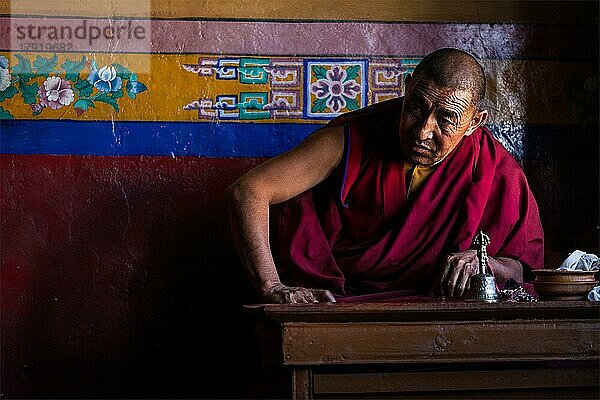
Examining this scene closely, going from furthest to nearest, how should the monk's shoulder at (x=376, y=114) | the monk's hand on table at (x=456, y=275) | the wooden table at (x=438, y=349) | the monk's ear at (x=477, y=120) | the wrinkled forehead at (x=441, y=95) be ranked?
the monk's shoulder at (x=376, y=114), the monk's ear at (x=477, y=120), the wrinkled forehead at (x=441, y=95), the monk's hand on table at (x=456, y=275), the wooden table at (x=438, y=349)

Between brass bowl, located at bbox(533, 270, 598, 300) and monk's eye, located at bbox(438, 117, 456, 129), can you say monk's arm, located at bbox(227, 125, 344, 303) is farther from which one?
brass bowl, located at bbox(533, 270, 598, 300)

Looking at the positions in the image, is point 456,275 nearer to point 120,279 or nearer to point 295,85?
point 295,85

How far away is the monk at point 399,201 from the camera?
2.89m

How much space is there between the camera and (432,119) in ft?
9.52

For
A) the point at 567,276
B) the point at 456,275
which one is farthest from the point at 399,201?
the point at 567,276

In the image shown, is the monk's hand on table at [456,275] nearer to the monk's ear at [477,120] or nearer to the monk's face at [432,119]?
the monk's face at [432,119]

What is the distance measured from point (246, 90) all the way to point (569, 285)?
1.58 metres

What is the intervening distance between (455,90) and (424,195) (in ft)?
1.13

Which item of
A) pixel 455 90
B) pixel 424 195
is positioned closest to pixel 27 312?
pixel 424 195

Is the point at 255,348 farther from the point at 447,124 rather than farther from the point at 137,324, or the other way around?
the point at 447,124

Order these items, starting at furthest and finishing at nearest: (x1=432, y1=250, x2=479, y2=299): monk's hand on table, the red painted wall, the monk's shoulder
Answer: the red painted wall → the monk's shoulder → (x1=432, y1=250, x2=479, y2=299): monk's hand on table

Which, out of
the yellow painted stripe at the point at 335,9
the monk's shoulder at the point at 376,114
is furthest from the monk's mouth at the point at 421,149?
the yellow painted stripe at the point at 335,9

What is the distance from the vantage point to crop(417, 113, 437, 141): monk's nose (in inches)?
114

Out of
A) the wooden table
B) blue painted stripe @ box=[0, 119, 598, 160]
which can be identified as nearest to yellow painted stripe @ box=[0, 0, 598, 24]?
blue painted stripe @ box=[0, 119, 598, 160]
